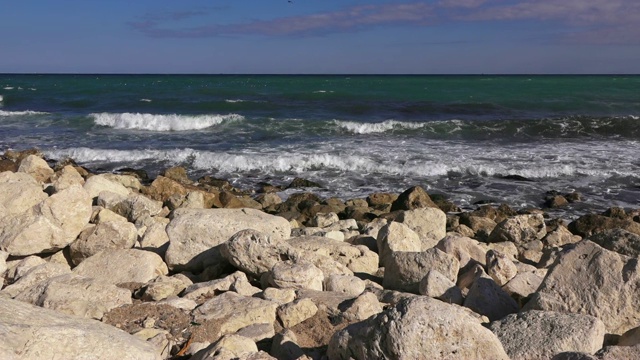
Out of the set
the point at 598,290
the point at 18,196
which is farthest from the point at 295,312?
the point at 18,196

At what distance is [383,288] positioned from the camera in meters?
5.13

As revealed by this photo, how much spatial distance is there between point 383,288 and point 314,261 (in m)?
A: 0.60

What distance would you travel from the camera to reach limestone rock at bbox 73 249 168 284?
4992mm

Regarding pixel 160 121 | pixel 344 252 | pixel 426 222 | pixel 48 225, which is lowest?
pixel 160 121

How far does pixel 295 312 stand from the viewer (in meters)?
4.09

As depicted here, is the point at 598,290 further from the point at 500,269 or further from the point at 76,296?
the point at 76,296

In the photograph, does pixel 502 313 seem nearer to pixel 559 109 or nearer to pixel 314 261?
pixel 314 261

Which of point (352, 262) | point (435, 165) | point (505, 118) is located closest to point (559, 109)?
point (505, 118)

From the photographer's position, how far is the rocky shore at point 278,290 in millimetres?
3051

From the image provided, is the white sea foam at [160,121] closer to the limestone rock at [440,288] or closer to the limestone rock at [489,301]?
the limestone rock at [440,288]

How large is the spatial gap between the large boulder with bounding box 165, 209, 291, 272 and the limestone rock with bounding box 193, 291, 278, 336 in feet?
3.56

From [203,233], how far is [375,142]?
13.8 meters

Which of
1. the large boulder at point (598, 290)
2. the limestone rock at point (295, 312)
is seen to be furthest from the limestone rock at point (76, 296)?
the large boulder at point (598, 290)

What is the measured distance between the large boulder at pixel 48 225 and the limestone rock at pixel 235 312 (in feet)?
6.44
